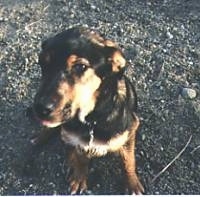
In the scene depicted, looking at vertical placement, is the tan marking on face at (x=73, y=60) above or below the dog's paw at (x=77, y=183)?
above

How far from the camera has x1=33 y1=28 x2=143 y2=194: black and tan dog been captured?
12.5 feet

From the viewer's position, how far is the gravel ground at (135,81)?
4.77 meters

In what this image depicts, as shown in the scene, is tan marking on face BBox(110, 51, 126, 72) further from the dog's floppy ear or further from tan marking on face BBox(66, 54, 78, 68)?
tan marking on face BBox(66, 54, 78, 68)

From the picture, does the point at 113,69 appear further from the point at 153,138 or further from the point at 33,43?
the point at 33,43

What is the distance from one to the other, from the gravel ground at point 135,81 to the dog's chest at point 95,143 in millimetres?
476

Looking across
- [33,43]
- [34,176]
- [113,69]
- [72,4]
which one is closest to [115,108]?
[113,69]

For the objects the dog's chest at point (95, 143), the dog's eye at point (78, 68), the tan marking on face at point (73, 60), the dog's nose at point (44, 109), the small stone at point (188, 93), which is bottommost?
the small stone at point (188, 93)

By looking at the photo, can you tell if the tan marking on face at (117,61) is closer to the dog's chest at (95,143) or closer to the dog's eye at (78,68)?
the dog's eye at (78,68)

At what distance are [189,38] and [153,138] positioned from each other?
137cm

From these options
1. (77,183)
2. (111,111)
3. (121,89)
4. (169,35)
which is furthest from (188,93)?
(77,183)

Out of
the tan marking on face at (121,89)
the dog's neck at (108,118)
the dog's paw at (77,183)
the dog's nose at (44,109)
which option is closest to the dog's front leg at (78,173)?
the dog's paw at (77,183)

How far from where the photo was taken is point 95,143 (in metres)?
4.29

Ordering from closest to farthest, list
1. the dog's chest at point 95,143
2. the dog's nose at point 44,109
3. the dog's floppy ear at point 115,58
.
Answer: the dog's nose at point 44,109 → the dog's floppy ear at point 115,58 → the dog's chest at point 95,143

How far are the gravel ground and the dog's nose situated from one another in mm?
1101
